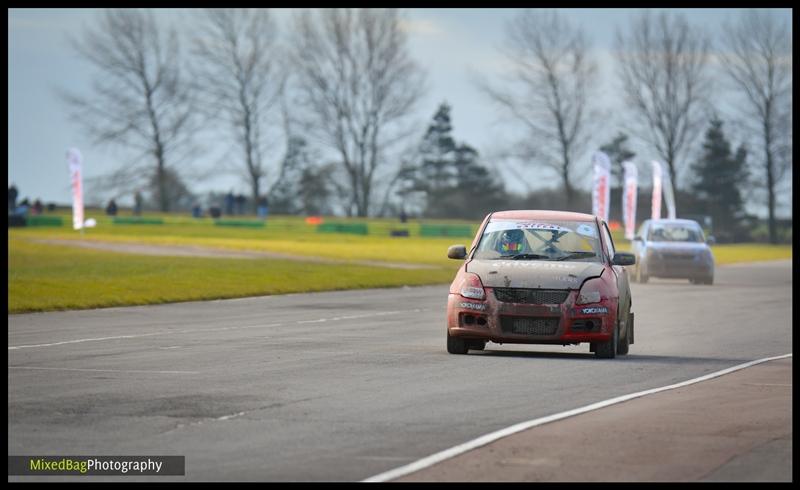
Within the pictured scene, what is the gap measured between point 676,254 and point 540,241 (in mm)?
22109

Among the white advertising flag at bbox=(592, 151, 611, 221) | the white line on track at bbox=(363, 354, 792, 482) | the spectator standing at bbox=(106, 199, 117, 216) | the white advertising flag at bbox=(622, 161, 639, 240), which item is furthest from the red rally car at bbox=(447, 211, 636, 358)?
the spectator standing at bbox=(106, 199, 117, 216)

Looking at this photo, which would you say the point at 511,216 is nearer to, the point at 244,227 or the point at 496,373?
the point at 496,373

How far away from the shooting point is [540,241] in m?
18.3

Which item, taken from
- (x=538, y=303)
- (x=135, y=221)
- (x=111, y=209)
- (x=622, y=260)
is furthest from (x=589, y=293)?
(x=111, y=209)

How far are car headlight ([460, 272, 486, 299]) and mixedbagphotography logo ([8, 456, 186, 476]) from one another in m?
7.97

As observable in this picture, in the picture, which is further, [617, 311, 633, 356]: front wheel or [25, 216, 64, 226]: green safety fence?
[25, 216, 64, 226]: green safety fence

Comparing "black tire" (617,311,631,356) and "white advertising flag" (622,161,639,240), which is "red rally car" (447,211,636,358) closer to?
"black tire" (617,311,631,356)

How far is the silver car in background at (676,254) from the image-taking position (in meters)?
39.7

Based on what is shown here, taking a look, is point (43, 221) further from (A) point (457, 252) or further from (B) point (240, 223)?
(A) point (457, 252)

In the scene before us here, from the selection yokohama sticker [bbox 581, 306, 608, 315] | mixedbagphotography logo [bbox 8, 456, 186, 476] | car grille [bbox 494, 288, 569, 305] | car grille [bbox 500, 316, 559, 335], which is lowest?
mixedbagphotography logo [bbox 8, 456, 186, 476]

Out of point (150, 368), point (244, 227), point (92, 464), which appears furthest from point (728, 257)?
point (92, 464)

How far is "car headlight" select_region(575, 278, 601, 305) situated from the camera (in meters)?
17.0

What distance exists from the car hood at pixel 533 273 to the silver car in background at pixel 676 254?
22417mm
